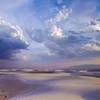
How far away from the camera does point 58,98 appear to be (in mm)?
11305

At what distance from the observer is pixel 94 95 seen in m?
12.1

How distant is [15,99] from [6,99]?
48cm

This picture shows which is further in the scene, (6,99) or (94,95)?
(94,95)

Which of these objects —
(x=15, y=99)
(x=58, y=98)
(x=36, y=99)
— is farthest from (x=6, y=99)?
(x=58, y=98)

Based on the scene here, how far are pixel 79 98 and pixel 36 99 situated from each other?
1.83 metres

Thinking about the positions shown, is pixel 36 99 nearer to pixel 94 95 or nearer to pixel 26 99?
pixel 26 99

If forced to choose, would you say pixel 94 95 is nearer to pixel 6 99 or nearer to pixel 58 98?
pixel 58 98

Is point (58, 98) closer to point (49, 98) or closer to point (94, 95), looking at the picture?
point (49, 98)

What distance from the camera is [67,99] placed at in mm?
11180

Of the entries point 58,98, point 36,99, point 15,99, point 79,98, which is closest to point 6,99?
point 15,99

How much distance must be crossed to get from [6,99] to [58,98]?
2.17 metres

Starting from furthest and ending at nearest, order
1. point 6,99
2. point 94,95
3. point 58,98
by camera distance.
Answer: point 94,95
point 58,98
point 6,99

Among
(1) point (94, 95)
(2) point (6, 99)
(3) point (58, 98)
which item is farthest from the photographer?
(1) point (94, 95)

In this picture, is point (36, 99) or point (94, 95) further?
point (94, 95)
